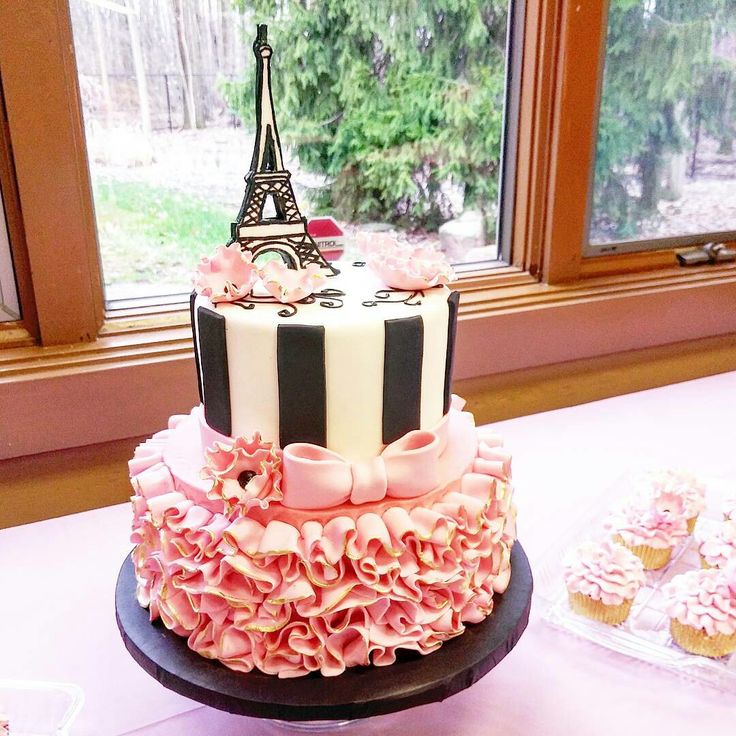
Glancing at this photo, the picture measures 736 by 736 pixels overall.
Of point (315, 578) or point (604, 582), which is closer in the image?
point (315, 578)

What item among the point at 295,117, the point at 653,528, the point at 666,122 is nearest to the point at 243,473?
the point at 653,528

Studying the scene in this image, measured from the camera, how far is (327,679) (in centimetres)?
75

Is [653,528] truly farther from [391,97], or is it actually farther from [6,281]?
[6,281]

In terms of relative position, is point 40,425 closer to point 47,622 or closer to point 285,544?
point 47,622

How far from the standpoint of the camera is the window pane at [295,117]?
1.33 meters

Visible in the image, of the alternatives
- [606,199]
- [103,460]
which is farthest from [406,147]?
[103,460]

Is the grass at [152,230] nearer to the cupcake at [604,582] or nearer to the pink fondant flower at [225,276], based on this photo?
the pink fondant flower at [225,276]

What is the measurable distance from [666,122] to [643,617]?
49.1 inches

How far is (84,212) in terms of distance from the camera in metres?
1.25

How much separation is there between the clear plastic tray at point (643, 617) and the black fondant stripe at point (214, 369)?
51cm

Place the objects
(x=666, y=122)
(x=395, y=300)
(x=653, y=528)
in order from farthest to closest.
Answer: (x=666, y=122) → (x=653, y=528) → (x=395, y=300)

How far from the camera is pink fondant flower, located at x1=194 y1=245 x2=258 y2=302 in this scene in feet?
2.69

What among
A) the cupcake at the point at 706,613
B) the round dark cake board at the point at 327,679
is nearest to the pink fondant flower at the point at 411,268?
the round dark cake board at the point at 327,679

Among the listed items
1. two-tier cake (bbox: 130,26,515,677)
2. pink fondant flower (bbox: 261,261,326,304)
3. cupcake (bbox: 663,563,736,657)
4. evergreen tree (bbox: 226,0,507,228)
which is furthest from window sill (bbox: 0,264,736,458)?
cupcake (bbox: 663,563,736,657)
